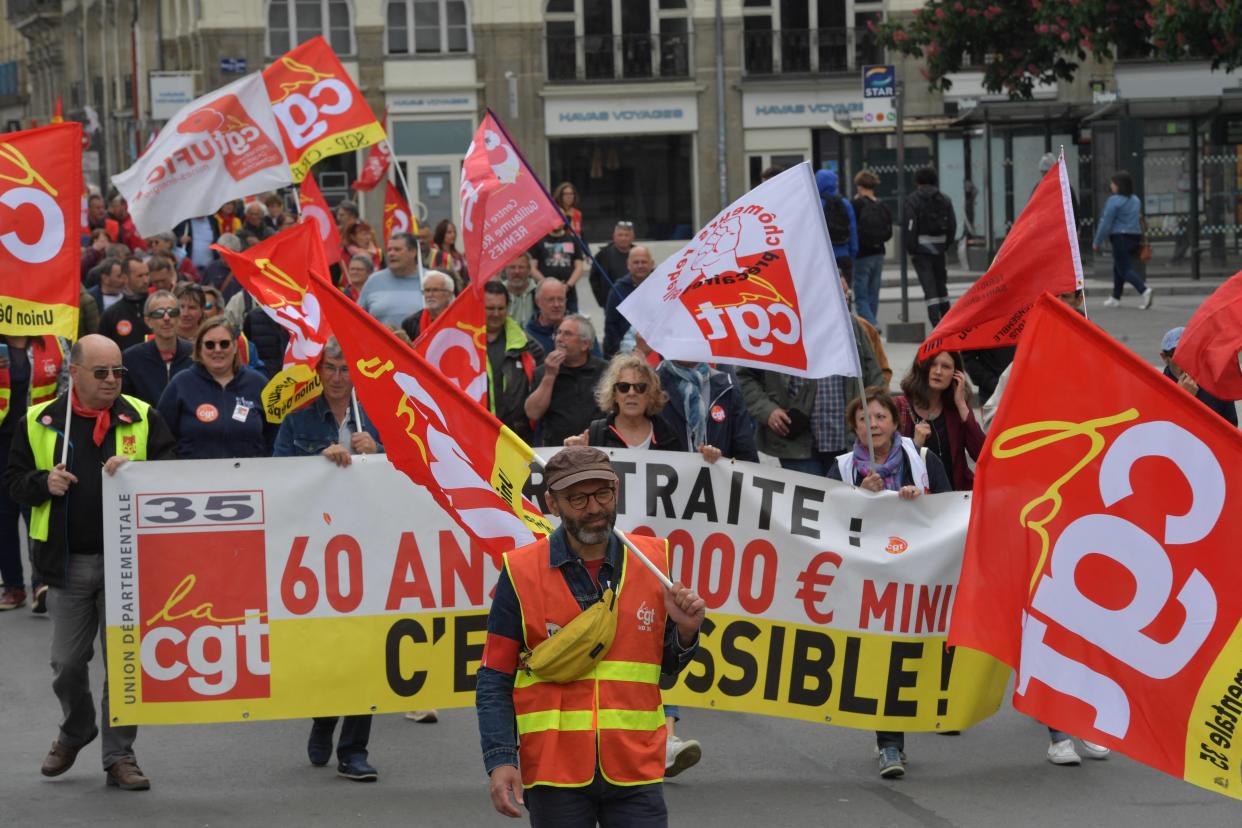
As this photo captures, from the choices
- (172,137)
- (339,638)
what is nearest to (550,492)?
(339,638)

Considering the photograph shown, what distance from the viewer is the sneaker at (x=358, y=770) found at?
25.7 ft

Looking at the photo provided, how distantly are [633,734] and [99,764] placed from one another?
3.93 m

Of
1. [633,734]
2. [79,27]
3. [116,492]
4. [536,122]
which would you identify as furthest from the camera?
[79,27]

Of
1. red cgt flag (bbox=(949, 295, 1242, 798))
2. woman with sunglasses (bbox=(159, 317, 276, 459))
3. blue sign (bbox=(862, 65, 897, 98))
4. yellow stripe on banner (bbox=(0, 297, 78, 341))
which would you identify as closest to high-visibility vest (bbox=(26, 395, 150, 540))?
woman with sunglasses (bbox=(159, 317, 276, 459))

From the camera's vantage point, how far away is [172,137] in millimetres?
13656

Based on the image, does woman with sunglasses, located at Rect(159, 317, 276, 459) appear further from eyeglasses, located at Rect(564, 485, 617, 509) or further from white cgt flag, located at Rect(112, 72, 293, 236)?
white cgt flag, located at Rect(112, 72, 293, 236)

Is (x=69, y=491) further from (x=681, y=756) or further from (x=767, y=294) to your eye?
(x=767, y=294)

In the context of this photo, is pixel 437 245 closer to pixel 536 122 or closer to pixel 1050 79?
pixel 1050 79

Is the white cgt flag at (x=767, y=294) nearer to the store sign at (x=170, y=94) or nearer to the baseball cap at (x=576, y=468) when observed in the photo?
the baseball cap at (x=576, y=468)

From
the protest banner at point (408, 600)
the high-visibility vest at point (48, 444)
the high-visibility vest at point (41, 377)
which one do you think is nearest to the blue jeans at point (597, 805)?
the protest banner at point (408, 600)

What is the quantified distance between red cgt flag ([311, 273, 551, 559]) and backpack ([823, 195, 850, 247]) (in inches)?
519

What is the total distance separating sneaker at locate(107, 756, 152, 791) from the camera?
306 inches

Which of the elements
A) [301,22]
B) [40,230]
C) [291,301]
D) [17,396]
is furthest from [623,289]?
[301,22]

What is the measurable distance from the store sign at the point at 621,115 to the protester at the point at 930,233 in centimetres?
2797
